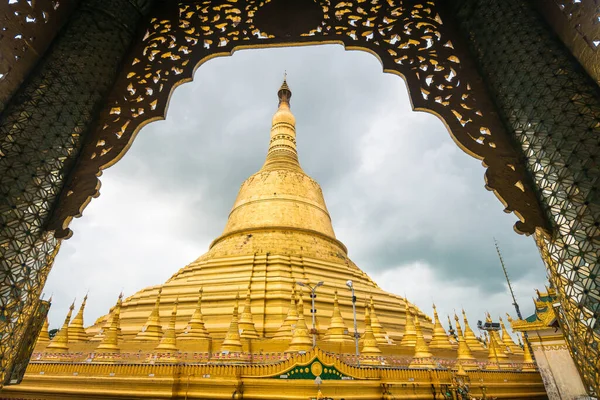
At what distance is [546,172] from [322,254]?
15416 mm

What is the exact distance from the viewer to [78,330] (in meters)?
12.5

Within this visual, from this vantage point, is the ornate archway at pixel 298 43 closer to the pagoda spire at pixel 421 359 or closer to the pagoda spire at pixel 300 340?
the pagoda spire at pixel 300 340

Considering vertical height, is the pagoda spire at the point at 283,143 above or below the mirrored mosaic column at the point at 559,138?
above

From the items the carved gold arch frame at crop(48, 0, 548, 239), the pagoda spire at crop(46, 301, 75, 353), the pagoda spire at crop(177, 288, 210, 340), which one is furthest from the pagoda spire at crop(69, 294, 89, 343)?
the carved gold arch frame at crop(48, 0, 548, 239)

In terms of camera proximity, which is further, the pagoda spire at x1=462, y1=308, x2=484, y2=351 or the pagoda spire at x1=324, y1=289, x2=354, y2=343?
the pagoda spire at x1=462, y1=308, x2=484, y2=351

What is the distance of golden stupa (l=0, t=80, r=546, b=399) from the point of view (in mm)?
7668

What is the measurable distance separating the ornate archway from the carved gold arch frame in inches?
0.5

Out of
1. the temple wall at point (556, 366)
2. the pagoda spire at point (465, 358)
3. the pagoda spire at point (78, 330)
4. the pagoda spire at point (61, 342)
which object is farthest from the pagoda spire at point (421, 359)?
the pagoda spire at point (78, 330)

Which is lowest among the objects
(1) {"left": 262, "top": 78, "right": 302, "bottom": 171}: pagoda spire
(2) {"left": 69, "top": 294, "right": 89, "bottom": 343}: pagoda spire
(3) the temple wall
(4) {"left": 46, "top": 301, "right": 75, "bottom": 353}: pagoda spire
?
(3) the temple wall

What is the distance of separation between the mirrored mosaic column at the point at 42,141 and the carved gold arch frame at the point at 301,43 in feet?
0.54

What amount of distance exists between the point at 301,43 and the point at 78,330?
1354 cm

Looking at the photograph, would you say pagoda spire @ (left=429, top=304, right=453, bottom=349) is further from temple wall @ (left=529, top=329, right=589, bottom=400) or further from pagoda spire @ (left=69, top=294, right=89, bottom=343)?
pagoda spire @ (left=69, top=294, right=89, bottom=343)

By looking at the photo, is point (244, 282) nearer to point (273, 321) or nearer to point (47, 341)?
point (273, 321)

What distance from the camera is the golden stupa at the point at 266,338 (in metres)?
7.67
